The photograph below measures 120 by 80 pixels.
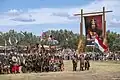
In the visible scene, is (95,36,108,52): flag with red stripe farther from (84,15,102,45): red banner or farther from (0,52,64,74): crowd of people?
(0,52,64,74): crowd of people

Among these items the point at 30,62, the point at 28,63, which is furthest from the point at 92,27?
the point at 28,63

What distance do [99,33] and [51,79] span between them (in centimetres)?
1492

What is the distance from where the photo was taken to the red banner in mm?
44500

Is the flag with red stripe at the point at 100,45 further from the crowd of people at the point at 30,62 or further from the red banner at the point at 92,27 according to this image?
the crowd of people at the point at 30,62

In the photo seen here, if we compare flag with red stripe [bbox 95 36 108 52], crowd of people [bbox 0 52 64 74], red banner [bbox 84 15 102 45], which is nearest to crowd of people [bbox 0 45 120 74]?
crowd of people [bbox 0 52 64 74]

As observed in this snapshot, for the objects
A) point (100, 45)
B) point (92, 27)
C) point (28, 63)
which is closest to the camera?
point (28, 63)

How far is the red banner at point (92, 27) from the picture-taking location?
4450 centimetres

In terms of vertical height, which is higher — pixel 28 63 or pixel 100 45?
pixel 100 45

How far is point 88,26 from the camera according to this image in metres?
45.8

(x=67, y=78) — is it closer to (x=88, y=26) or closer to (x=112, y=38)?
(x=88, y=26)

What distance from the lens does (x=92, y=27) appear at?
45250mm

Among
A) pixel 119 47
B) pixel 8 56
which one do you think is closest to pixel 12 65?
pixel 8 56

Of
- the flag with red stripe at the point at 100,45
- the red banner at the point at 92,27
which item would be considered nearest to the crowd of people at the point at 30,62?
the flag with red stripe at the point at 100,45

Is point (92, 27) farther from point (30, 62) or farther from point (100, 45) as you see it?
point (30, 62)
